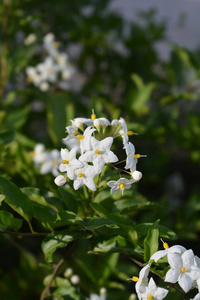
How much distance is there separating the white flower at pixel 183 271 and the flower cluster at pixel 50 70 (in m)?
1.28

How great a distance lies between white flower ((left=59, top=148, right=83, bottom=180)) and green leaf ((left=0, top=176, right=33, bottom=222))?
0.35 feet

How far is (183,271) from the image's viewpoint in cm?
65

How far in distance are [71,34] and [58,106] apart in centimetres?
54

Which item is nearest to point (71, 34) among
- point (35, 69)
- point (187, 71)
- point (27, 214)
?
point (35, 69)

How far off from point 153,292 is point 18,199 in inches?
12.4

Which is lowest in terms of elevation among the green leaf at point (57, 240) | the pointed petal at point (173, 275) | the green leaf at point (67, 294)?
the green leaf at point (67, 294)

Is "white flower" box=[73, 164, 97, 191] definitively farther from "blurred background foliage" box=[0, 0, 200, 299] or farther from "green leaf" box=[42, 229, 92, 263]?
"blurred background foliage" box=[0, 0, 200, 299]

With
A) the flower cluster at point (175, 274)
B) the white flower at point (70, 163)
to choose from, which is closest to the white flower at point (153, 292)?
the flower cluster at point (175, 274)

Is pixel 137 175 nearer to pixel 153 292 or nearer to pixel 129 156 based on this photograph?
pixel 129 156

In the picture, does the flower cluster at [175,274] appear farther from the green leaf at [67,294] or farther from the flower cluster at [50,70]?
the flower cluster at [50,70]

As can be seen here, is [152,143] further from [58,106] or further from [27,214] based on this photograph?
[27,214]

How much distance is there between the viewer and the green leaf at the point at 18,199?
30.2 inches

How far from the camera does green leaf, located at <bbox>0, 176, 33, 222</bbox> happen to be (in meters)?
0.77

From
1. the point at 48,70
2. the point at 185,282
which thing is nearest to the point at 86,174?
the point at 185,282
